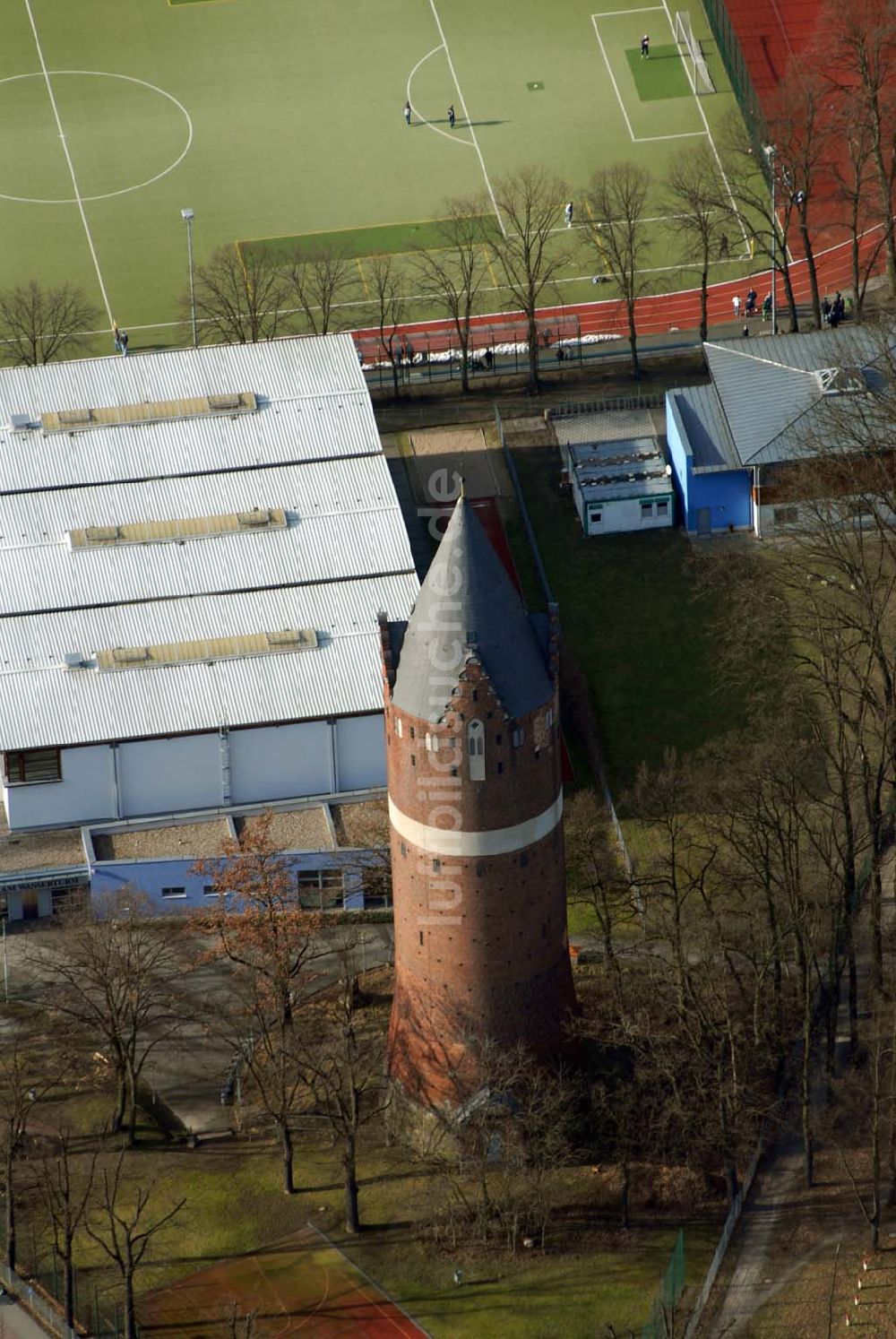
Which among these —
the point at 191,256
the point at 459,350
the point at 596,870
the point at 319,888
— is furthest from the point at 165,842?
the point at 191,256

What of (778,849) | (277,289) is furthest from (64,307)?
(778,849)

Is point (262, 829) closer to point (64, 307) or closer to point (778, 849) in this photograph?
point (778, 849)

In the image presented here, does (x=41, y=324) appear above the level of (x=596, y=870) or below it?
above

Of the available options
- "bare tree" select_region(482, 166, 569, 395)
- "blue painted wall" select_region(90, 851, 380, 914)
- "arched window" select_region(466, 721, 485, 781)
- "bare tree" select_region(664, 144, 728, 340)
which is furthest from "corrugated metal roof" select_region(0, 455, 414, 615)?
"arched window" select_region(466, 721, 485, 781)

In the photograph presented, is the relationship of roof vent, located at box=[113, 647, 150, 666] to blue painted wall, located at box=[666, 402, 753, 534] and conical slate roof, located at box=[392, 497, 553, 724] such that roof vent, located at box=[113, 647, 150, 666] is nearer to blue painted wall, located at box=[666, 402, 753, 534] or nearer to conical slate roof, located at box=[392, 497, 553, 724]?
conical slate roof, located at box=[392, 497, 553, 724]

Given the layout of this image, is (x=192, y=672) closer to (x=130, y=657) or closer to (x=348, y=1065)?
(x=130, y=657)
